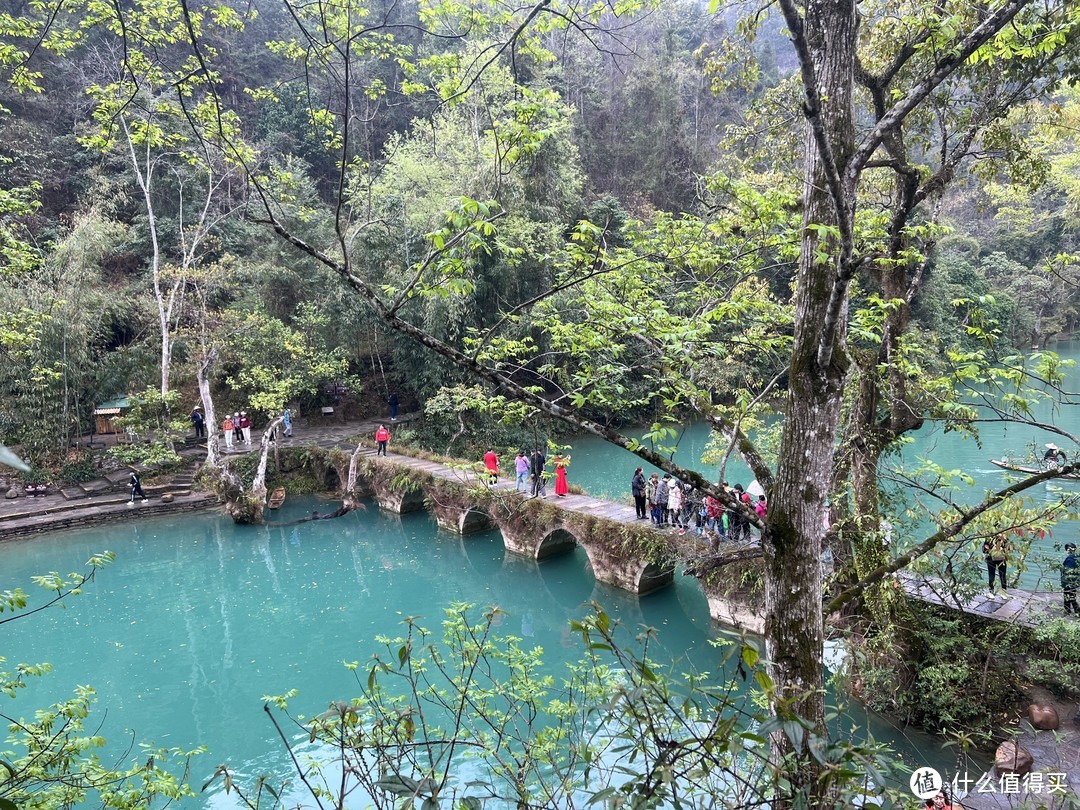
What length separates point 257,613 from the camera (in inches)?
466

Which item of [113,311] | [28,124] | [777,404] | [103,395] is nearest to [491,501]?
[777,404]

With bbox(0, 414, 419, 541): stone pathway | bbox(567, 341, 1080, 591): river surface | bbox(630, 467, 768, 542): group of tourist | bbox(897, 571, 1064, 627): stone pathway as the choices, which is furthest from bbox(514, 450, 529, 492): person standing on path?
bbox(897, 571, 1064, 627): stone pathway

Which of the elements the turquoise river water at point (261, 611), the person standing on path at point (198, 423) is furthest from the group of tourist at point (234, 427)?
the turquoise river water at point (261, 611)

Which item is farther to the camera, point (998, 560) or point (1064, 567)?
point (998, 560)

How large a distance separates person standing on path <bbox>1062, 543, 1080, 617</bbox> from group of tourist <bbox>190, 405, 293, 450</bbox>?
56.6 feet

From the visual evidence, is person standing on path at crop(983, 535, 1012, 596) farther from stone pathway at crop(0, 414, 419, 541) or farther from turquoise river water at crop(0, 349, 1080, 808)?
stone pathway at crop(0, 414, 419, 541)

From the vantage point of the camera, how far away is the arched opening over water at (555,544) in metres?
12.9

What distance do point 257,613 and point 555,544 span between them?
5.67 meters

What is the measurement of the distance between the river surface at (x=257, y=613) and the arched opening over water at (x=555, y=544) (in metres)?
0.22

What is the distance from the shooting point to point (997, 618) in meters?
7.15

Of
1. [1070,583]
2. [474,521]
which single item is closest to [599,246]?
[1070,583]

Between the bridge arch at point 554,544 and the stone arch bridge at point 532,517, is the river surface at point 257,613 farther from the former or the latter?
the stone arch bridge at point 532,517

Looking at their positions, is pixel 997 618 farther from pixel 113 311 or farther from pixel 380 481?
pixel 113 311

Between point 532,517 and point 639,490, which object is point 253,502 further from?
point 639,490
